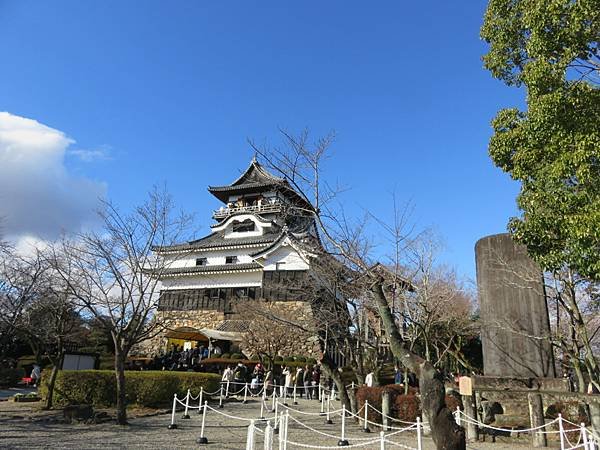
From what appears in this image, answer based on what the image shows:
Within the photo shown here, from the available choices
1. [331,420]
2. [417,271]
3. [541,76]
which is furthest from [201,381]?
[541,76]

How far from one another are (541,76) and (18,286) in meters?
17.6

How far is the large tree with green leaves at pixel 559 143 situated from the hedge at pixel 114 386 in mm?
12102

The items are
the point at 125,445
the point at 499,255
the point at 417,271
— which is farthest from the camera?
the point at 417,271

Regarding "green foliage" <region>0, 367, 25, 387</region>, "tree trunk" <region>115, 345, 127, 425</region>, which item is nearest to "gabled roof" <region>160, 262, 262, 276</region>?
"green foliage" <region>0, 367, 25, 387</region>

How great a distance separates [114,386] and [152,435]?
4.80 metres

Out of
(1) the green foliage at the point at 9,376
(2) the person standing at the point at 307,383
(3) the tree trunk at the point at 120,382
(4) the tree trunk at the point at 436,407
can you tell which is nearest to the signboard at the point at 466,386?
(4) the tree trunk at the point at 436,407

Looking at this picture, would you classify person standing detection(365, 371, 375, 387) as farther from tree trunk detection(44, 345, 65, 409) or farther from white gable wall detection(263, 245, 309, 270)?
white gable wall detection(263, 245, 309, 270)

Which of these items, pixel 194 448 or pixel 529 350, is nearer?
pixel 194 448

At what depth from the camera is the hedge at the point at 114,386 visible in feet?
43.0

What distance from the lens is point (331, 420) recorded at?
12.6 meters

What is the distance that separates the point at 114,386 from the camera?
13.5m

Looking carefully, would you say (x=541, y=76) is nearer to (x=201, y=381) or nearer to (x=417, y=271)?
(x=417, y=271)

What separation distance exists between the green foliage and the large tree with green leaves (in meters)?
22.7

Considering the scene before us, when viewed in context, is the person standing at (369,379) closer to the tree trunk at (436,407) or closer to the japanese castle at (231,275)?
the tree trunk at (436,407)
